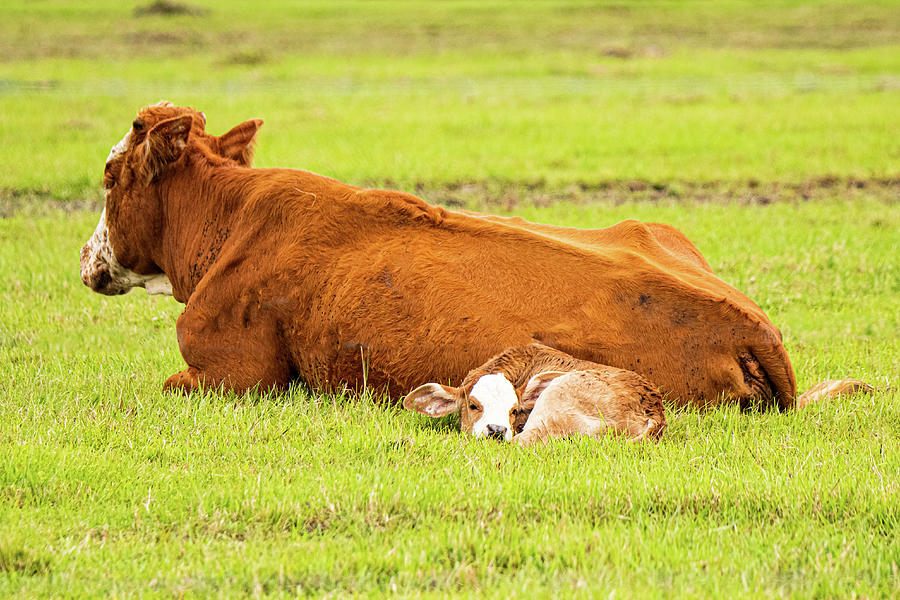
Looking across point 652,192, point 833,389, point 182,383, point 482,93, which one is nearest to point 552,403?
→ point 833,389

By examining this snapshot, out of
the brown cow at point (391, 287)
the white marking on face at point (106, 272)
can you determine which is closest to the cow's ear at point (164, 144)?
the brown cow at point (391, 287)

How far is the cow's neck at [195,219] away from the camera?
7.28m

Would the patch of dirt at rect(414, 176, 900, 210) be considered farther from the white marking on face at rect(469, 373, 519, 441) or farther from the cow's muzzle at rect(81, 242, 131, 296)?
the white marking on face at rect(469, 373, 519, 441)

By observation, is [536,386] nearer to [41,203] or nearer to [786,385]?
[786,385]

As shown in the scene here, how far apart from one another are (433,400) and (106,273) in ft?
10.5

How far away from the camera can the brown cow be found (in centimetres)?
629

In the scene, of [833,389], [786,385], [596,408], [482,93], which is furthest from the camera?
[482,93]

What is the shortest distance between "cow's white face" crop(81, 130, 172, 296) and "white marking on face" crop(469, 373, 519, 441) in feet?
10.4

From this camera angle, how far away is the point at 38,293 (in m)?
10.5

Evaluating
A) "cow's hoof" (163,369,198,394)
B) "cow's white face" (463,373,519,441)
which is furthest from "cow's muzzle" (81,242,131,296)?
"cow's white face" (463,373,519,441)

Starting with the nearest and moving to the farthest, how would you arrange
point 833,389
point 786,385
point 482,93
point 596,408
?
1. point 596,408
2. point 786,385
3. point 833,389
4. point 482,93

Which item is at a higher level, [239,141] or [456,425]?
[239,141]

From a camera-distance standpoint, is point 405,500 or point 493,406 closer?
point 405,500

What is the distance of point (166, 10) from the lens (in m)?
58.0
